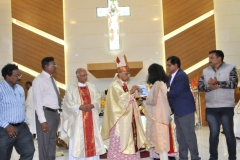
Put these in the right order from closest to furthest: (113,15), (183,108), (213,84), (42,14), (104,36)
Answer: (213,84) → (183,108) → (113,15) → (42,14) → (104,36)

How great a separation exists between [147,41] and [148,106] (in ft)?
17.9

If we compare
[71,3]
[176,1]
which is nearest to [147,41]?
[176,1]

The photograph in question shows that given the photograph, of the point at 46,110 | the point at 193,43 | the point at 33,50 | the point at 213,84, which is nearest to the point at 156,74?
the point at 213,84

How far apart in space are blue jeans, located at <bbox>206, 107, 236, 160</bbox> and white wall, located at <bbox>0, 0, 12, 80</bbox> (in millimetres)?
6937

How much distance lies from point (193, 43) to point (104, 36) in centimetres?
261

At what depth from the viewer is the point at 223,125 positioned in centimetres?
434

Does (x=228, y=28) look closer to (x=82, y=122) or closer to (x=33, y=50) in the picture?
(x=33, y=50)

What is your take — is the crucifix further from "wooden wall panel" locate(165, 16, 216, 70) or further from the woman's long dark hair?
the woman's long dark hair

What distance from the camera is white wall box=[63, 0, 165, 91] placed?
985 centimetres

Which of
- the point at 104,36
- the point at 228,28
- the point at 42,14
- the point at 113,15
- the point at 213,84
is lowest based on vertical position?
the point at 213,84

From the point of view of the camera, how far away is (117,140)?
4.44 metres

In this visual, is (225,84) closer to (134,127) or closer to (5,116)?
(134,127)

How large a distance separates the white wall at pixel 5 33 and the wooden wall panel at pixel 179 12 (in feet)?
14.9

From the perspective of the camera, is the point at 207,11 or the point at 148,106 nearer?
the point at 148,106
